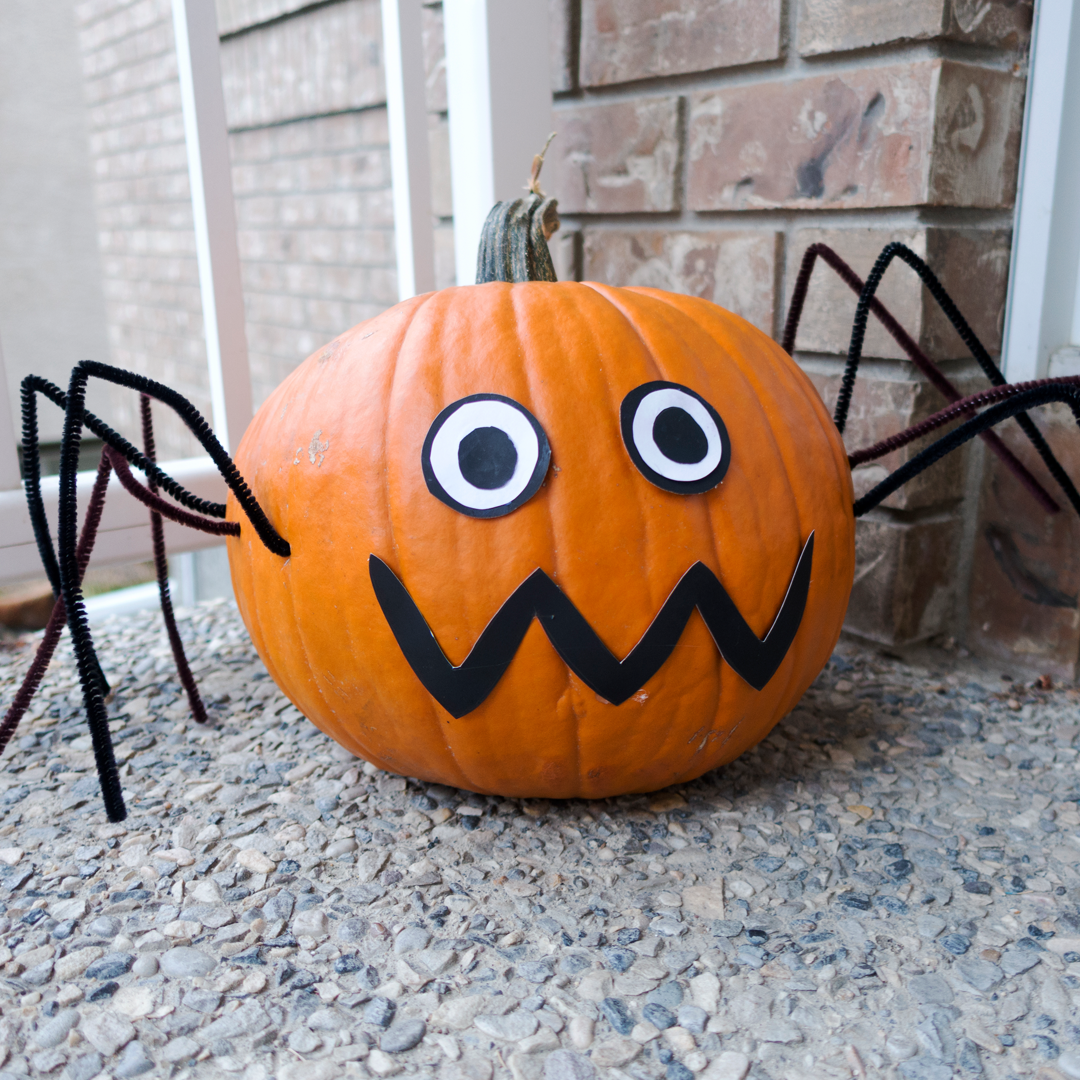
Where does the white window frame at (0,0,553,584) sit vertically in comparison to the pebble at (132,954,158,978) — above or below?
above

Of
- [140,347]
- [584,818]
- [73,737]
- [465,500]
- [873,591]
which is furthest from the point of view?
[140,347]

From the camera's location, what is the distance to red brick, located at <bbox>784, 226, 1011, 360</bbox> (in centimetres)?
129

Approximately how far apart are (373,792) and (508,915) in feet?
0.93

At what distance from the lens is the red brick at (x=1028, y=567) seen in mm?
1338

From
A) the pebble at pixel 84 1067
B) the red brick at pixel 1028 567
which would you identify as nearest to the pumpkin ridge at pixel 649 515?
the pebble at pixel 84 1067

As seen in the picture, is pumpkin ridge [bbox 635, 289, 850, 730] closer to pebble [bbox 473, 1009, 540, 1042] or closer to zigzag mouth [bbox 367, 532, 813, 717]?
zigzag mouth [bbox 367, 532, 813, 717]

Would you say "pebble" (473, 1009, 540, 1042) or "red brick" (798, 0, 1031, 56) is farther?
"red brick" (798, 0, 1031, 56)

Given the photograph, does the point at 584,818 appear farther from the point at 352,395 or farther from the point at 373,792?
the point at 352,395

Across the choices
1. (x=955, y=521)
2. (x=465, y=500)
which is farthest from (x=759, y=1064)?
(x=955, y=521)

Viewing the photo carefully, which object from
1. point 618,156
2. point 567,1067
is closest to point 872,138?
point 618,156

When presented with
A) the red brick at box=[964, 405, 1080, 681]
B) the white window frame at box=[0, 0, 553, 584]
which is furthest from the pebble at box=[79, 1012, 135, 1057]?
the red brick at box=[964, 405, 1080, 681]

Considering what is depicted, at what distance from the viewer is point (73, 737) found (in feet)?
4.23

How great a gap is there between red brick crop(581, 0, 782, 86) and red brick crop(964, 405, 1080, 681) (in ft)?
2.24

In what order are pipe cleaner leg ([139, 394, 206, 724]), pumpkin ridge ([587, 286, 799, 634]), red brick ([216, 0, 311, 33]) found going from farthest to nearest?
1. red brick ([216, 0, 311, 33])
2. pipe cleaner leg ([139, 394, 206, 724])
3. pumpkin ridge ([587, 286, 799, 634])
